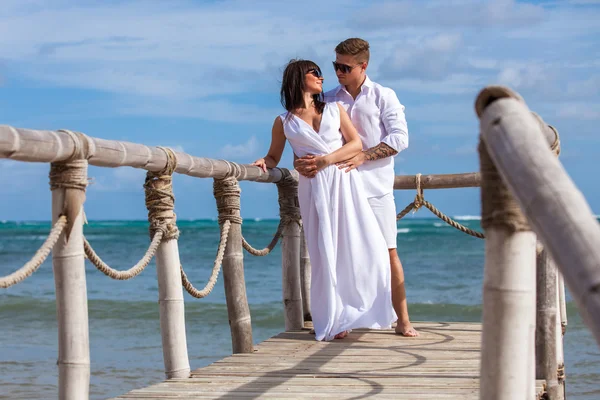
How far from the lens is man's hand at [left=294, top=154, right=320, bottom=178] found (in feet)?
16.4

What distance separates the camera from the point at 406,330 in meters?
5.40

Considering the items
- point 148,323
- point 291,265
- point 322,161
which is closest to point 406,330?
point 291,265

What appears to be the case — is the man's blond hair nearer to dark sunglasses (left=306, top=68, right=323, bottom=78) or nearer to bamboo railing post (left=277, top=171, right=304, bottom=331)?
dark sunglasses (left=306, top=68, right=323, bottom=78)

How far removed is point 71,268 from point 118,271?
1.35ft

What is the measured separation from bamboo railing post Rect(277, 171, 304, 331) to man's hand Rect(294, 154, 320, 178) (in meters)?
0.73

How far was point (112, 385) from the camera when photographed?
7.39 meters

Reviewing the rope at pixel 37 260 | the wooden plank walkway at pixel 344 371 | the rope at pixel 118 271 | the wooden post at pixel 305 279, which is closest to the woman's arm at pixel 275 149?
the wooden post at pixel 305 279

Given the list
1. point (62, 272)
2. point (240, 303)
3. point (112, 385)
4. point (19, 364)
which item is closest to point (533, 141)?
point (62, 272)

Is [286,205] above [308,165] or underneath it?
underneath

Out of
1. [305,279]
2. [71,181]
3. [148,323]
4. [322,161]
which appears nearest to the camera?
[71,181]

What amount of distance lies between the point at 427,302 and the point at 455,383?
38.5 ft

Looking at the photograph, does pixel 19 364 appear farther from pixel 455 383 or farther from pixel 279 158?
pixel 455 383

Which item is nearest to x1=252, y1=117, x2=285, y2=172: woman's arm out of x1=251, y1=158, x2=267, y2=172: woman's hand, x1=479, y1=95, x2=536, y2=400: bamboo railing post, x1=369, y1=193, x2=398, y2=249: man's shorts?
x1=251, y1=158, x2=267, y2=172: woman's hand

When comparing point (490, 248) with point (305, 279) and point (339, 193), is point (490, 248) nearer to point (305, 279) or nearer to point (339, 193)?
point (339, 193)
